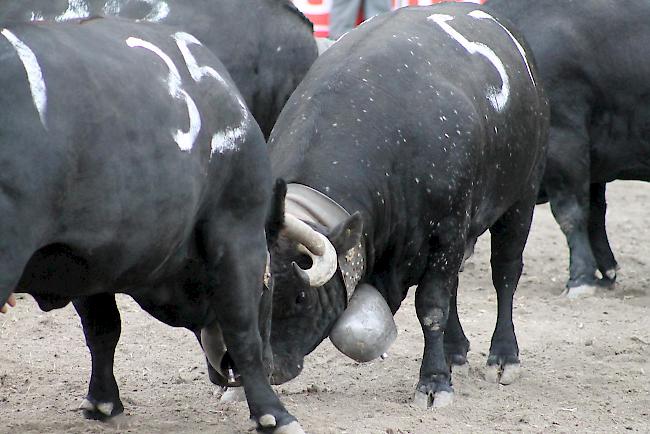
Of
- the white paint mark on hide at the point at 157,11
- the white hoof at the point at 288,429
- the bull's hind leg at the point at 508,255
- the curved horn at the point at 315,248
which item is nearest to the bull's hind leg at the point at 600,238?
the bull's hind leg at the point at 508,255

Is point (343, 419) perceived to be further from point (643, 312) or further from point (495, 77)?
point (643, 312)

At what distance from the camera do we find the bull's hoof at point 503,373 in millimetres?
5844

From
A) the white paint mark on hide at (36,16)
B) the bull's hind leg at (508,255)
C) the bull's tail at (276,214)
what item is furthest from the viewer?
the bull's hind leg at (508,255)

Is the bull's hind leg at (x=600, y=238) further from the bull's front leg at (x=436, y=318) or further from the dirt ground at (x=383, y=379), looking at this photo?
the bull's front leg at (x=436, y=318)

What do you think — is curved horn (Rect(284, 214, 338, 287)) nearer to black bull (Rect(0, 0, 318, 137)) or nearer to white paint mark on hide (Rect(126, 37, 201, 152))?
white paint mark on hide (Rect(126, 37, 201, 152))

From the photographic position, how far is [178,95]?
3.85 meters

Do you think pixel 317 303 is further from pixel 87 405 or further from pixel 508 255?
pixel 508 255

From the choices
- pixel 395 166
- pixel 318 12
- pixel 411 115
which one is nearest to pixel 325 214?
pixel 395 166

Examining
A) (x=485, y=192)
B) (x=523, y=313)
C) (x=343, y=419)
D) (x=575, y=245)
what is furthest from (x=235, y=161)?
(x=575, y=245)

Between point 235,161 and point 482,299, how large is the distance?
3.63 meters

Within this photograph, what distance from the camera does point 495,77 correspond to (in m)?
5.72

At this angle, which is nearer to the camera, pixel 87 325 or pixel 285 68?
pixel 87 325

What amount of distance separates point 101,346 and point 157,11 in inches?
68.9

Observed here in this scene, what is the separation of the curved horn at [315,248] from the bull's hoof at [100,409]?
0.86 m
